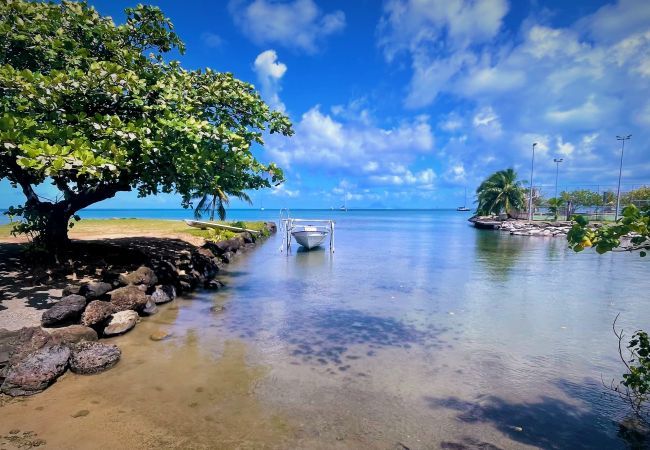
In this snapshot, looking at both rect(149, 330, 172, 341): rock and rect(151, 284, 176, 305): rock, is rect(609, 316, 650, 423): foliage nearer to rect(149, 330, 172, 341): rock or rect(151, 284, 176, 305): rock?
rect(149, 330, 172, 341): rock

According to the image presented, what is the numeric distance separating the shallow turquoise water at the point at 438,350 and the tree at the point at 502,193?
45.8 m

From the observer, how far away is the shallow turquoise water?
555cm

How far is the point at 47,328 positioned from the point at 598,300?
57.0 feet

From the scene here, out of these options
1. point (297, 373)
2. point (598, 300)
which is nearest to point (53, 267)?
point (297, 373)

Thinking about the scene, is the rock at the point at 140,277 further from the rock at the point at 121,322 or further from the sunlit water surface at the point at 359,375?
the rock at the point at 121,322

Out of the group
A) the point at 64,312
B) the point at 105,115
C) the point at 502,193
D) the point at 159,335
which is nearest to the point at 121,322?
the point at 159,335

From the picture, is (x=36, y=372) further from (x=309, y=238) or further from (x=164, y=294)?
(x=309, y=238)

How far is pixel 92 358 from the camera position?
6965 mm

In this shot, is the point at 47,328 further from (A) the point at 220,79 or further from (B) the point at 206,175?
(A) the point at 220,79

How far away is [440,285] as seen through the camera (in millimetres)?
16422

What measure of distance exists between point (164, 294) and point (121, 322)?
3045 mm

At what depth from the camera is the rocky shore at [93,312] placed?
249 inches

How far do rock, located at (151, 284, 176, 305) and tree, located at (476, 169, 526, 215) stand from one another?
60.8 m

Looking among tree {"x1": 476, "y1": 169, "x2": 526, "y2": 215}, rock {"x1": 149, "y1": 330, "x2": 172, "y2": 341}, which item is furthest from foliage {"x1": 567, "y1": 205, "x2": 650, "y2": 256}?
tree {"x1": 476, "y1": 169, "x2": 526, "y2": 215}
